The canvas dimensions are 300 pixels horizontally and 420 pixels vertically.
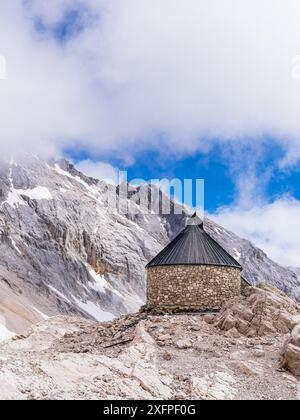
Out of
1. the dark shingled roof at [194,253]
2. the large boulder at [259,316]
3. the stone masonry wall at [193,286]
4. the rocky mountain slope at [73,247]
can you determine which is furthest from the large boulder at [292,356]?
the rocky mountain slope at [73,247]

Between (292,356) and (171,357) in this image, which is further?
(171,357)

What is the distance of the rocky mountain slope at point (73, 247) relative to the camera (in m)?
104

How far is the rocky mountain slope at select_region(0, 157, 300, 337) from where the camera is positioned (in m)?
104

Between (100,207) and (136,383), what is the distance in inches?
5279

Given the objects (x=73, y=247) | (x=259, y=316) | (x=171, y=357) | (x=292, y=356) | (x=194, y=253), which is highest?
(x=73, y=247)

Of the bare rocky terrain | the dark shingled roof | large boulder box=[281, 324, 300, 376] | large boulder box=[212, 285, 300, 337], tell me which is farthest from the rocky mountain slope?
large boulder box=[281, 324, 300, 376]

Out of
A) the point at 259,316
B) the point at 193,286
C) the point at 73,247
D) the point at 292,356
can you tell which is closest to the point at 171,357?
the point at 292,356

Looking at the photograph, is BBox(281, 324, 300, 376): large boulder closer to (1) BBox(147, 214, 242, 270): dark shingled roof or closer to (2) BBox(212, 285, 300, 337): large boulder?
(2) BBox(212, 285, 300, 337): large boulder

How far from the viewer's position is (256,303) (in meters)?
23.6

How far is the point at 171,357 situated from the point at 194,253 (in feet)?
25.8

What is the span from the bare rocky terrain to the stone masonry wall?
3.14 ft

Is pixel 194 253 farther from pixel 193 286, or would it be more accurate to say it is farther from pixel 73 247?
pixel 73 247

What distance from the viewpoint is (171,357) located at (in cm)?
1991

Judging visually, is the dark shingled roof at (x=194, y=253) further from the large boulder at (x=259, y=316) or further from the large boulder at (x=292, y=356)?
the large boulder at (x=292, y=356)
